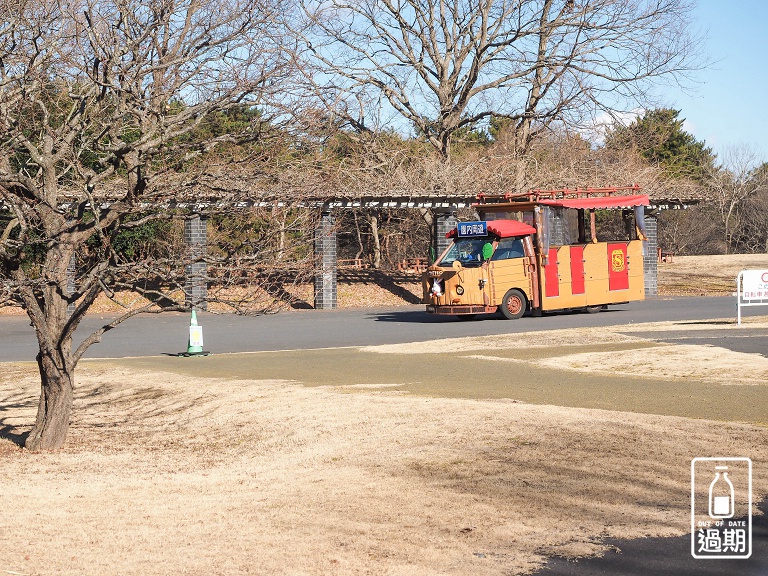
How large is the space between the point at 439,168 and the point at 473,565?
36.7 m

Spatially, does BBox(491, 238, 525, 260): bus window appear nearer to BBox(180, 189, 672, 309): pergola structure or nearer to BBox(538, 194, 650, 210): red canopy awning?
BBox(538, 194, 650, 210): red canopy awning

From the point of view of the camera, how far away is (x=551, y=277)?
30.9m

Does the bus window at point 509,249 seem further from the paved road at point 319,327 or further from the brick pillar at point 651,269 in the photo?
the brick pillar at point 651,269

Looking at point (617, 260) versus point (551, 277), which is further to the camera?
point (617, 260)

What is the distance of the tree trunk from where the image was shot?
12484 mm

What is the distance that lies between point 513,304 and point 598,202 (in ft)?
14.6

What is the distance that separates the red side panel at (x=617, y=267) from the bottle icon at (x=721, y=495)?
2379cm

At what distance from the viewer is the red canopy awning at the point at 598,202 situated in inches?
1229

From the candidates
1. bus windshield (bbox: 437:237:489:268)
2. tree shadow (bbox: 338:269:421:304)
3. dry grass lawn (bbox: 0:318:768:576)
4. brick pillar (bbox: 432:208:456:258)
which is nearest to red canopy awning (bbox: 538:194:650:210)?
bus windshield (bbox: 437:237:489:268)

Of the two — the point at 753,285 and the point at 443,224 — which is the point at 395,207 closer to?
the point at 443,224

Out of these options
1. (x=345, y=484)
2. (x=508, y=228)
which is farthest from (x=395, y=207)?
(x=345, y=484)

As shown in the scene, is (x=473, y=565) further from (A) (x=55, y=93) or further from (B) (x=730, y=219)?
(B) (x=730, y=219)

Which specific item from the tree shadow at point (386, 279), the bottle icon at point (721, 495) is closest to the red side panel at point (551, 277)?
the tree shadow at point (386, 279)

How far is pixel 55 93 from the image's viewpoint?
14.5 metres
